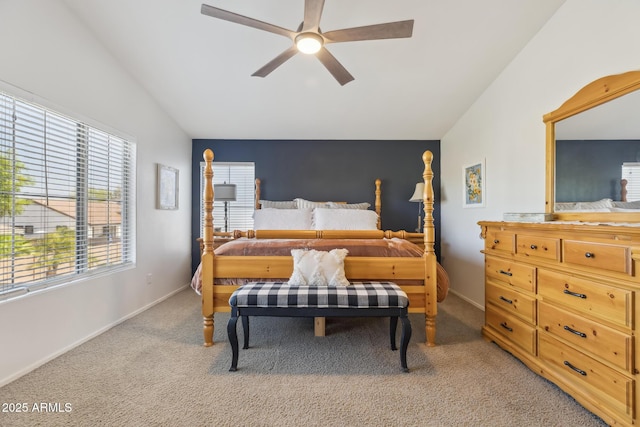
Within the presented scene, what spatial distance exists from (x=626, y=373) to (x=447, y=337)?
1.13 metres

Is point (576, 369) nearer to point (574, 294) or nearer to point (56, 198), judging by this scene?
point (574, 294)

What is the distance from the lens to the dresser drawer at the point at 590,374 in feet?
4.23

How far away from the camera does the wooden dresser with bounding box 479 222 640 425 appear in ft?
4.24

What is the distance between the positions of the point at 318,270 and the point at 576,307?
1.55 metres

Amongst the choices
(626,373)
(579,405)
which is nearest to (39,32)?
(626,373)

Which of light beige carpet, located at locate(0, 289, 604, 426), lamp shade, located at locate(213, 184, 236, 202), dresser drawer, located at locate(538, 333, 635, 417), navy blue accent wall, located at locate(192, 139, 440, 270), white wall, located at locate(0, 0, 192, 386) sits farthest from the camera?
navy blue accent wall, located at locate(192, 139, 440, 270)

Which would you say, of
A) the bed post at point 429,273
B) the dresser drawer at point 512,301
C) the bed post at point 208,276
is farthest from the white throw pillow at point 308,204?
the dresser drawer at point 512,301

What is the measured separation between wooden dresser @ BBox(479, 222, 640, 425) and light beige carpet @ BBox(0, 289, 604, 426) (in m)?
0.14

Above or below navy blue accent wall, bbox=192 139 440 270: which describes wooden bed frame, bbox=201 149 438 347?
below

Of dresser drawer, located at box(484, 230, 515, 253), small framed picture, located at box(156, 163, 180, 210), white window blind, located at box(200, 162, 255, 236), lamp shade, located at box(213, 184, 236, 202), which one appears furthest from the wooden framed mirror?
small framed picture, located at box(156, 163, 180, 210)

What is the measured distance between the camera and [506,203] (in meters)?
2.75

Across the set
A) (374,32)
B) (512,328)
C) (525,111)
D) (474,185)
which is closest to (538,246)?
(512,328)

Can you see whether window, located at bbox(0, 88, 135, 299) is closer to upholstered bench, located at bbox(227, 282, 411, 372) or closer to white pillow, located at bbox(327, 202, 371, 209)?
upholstered bench, located at bbox(227, 282, 411, 372)

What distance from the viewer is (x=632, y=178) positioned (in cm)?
167
